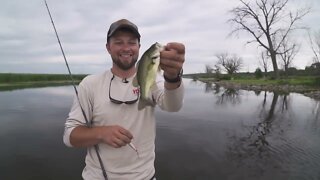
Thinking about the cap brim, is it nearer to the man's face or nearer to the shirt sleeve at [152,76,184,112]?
the man's face

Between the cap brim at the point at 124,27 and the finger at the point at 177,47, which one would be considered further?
the cap brim at the point at 124,27

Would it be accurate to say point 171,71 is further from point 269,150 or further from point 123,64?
point 269,150

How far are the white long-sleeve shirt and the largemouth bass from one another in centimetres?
28

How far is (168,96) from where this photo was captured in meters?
2.62

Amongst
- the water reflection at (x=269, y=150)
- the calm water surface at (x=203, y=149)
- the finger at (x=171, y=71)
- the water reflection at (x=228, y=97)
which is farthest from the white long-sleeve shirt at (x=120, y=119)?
the water reflection at (x=228, y=97)

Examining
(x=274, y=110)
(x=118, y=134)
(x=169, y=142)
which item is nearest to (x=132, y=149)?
(x=118, y=134)

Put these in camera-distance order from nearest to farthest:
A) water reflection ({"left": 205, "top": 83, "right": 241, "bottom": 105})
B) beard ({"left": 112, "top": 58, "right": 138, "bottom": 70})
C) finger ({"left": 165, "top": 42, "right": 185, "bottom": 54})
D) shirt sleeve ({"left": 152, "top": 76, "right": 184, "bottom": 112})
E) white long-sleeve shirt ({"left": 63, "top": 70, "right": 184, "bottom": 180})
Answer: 1. finger ({"left": 165, "top": 42, "right": 185, "bottom": 54})
2. shirt sleeve ({"left": 152, "top": 76, "right": 184, "bottom": 112})
3. white long-sleeve shirt ({"left": 63, "top": 70, "right": 184, "bottom": 180})
4. beard ({"left": 112, "top": 58, "right": 138, "bottom": 70})
5. water reflection ({"left": 205, "top": 83, "right": 241, "bottom": 105})

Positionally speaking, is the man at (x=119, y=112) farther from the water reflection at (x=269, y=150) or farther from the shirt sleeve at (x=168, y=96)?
the water reflection at (x=269, y=150)

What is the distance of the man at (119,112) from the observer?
106 inches

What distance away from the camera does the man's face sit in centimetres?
279

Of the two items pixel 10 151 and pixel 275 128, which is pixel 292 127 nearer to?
pixel 275 128

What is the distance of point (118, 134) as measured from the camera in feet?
7.98

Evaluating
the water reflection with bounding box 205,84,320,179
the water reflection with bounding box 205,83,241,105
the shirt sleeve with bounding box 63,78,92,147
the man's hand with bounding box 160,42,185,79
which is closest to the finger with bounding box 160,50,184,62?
the man's hand with bounding box 160,42,185,79

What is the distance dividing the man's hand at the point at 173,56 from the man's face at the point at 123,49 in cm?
63
